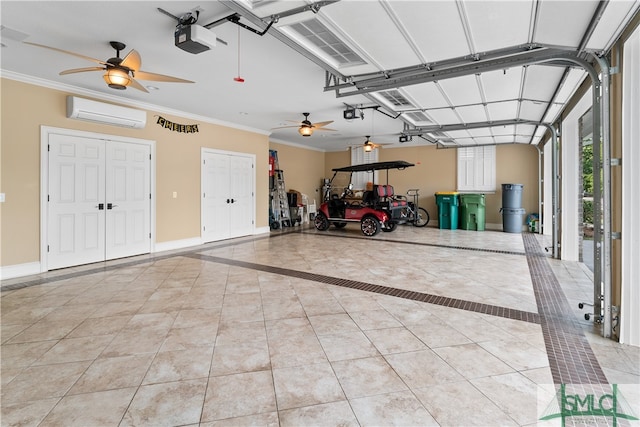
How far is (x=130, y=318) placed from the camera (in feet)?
10.9

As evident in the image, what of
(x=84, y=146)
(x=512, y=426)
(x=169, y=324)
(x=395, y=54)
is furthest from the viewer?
(x=84, y=146)

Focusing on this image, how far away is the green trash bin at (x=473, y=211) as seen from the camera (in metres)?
9.91

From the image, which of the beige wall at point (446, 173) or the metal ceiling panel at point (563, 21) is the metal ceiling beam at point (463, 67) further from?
the beige wall at point (446, 173)

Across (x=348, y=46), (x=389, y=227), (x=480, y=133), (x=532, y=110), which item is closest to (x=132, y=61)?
(x=348, y=46)

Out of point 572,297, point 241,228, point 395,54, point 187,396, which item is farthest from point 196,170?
point 572,297

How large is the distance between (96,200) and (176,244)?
1.86 m

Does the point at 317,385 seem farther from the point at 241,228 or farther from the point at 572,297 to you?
the point at 241,228

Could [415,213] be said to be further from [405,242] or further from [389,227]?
[405,242]

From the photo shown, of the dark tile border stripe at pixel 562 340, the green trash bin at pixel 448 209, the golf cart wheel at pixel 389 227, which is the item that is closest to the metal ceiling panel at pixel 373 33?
the dark tile border stripe at pixel 562 340

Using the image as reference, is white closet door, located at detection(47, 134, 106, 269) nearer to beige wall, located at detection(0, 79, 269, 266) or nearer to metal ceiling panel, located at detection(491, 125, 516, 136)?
beige wall, located at detection(0, 79, 269, 266)

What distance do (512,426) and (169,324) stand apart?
111 inches

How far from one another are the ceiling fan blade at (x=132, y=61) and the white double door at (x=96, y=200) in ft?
8.94

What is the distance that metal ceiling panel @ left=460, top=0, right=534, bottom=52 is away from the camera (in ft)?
8.05

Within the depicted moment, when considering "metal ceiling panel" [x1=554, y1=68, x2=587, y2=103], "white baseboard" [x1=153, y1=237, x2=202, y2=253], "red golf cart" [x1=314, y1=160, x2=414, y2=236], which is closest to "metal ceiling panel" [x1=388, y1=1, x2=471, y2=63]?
"metal ceiling panel" [x1=554, y1=68, x2=587, y2=103]
